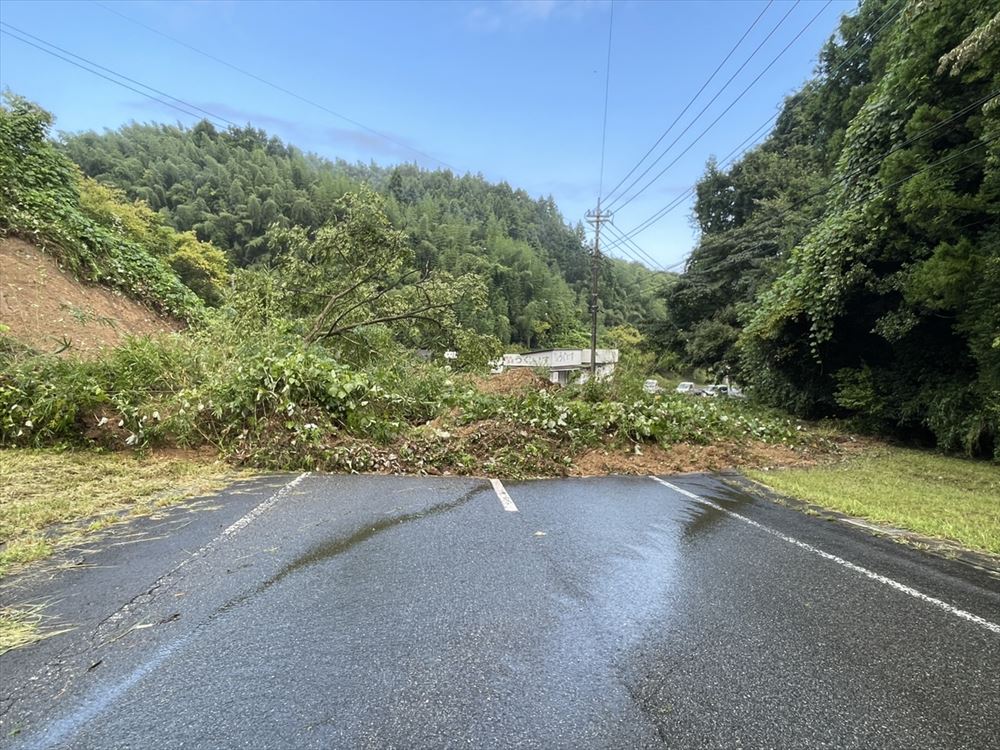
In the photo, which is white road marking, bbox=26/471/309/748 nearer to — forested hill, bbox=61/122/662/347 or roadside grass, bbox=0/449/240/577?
roadside grass, bbox=0/449/240/577

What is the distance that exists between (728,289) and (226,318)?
67.9 feet

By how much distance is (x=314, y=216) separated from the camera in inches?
2114

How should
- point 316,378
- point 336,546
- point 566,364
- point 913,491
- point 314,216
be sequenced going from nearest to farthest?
point 336,546 → point 913,491 → point 316,378 → point 566,364 → point 314,216

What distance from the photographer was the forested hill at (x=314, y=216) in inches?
2050

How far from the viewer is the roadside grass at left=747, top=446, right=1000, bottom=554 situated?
478 cm

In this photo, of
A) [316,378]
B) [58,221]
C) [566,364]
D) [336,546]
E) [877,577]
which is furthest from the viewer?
[566,364]

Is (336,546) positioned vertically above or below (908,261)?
below

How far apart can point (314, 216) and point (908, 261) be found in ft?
176

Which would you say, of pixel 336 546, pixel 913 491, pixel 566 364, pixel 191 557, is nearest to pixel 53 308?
pixel 191 557

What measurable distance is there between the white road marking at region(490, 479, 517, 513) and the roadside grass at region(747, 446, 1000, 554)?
3524 mm

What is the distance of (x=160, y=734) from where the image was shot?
1756 mm

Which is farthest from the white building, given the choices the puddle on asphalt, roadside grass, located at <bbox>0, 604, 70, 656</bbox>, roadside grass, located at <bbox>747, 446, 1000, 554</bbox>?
roadside grass, located at <bbox>0, 604, 70, 656</bbox>

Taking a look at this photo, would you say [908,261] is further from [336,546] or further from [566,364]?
[566,364]

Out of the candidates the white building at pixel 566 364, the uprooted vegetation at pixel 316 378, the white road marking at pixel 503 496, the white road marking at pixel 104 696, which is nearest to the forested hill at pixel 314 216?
the white building at pixel 566 364
